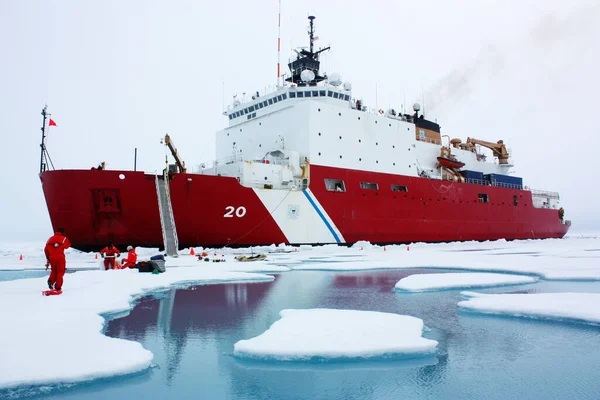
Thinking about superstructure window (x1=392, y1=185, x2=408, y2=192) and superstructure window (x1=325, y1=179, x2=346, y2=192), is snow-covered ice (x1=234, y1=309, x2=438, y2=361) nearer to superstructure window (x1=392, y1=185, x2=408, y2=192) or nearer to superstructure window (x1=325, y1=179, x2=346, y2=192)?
superstructure window (x1=325, y1=179, x2=346, y2=192)


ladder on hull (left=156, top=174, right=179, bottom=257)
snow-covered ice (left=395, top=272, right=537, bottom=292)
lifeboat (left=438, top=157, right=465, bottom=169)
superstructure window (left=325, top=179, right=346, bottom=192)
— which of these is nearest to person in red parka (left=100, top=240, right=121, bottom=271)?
ladder on hull (left=156, top=174, right=179, bottom=257)

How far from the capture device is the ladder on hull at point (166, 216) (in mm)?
12789

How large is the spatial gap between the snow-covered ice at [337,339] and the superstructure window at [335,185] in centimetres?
1182

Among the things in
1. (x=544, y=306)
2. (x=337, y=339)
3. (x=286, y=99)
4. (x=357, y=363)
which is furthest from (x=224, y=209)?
(x=357, y=363)

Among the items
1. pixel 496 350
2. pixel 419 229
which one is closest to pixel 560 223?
pixel 419 229

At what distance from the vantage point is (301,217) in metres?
15.7

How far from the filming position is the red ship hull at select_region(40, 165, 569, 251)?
12609 millimetres

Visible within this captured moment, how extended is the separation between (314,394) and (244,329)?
1.76 meters

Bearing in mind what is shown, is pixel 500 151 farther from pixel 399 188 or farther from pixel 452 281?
pixel 452 281

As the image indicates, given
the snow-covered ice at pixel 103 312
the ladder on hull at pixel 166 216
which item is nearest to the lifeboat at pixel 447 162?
the snow-covered ice at pixel 103 312

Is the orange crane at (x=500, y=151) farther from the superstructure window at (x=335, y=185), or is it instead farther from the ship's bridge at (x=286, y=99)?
the superstructure window at (x=335, y=185)

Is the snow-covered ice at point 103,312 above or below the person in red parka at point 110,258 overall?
below

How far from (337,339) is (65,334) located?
7.51 feet

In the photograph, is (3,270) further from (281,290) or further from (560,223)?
(560,223)
